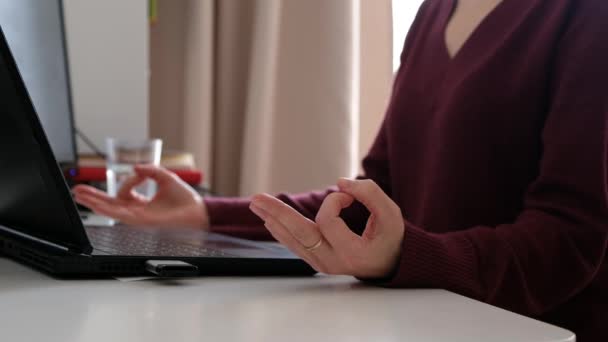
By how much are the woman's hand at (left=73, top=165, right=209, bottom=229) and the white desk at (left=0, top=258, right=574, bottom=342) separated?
398mm

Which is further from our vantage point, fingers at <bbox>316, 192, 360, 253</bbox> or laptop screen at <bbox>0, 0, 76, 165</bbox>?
laptop screen at <bbox>0, 0, 76, 165</bbox>

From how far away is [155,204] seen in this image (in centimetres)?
106

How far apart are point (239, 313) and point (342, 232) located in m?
0.14

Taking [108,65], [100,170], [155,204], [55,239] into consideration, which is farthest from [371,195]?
[108,65]

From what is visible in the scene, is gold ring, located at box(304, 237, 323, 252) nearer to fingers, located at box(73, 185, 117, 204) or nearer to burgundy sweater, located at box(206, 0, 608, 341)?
burgundy sweater, located at box(206, 0, 608, 341)

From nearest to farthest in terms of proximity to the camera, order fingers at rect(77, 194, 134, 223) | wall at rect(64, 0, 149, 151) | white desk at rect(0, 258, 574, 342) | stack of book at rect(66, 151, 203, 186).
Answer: white desk at rect(0, 258, 574, 342) → fingers at rect(77, 194, 134, 223) → stack of book at rect(66, 151, 203, 186) → wall at rect(64, 0, 149, 151)

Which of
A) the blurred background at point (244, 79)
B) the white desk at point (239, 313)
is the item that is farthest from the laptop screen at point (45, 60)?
the white desk at point (239, 313)

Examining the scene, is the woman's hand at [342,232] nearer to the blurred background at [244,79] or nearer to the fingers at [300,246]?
the fingers at [300,246]

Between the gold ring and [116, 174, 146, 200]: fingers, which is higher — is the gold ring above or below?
above

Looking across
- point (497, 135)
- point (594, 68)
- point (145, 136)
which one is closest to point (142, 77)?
point (145, 136)

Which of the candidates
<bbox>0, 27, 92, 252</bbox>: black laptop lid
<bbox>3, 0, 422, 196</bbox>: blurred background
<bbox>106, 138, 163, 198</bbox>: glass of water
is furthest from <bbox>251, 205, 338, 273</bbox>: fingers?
<bbox>3, 0, 422, 196</bbox>: blurred background

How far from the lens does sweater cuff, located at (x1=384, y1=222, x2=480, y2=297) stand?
61cm

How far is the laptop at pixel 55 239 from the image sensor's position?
22.9 inches

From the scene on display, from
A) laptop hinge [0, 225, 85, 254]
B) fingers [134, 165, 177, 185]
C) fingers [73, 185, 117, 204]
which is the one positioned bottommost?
fingers [73, 185, 117, 204]
